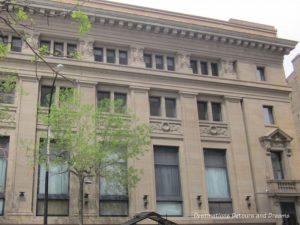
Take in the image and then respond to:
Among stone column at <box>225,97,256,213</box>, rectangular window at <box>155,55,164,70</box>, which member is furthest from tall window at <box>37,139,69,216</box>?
stone column at <box>225,97,256,213</box>

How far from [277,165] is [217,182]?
537 centimetres

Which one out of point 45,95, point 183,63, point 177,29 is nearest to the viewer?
point 45,95

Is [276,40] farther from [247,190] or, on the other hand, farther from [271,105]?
[247,190]

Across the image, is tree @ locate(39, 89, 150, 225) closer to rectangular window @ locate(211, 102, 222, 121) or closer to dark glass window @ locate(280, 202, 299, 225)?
rectangular window @ locate(211, 102, 222, 121)

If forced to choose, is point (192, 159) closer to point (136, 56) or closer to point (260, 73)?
point (136, 56)

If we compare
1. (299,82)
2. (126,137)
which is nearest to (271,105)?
(126,137)

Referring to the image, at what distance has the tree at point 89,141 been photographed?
21.2m

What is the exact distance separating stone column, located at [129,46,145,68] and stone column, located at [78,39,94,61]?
283cm

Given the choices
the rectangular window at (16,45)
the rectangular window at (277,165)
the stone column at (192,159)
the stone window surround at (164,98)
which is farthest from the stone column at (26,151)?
the rectangular window at (277,165)

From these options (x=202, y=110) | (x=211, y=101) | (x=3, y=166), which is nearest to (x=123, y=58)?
(x=202, y=110)

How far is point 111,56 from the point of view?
1150 inches

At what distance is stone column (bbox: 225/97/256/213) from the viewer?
28.3 meters

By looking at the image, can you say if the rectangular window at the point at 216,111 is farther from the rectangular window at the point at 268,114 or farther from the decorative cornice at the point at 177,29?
the decorative cornice at the point at 177,29

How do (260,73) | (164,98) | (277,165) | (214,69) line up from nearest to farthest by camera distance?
(164,98) < (277,165) < (214,69) < (260,73)
